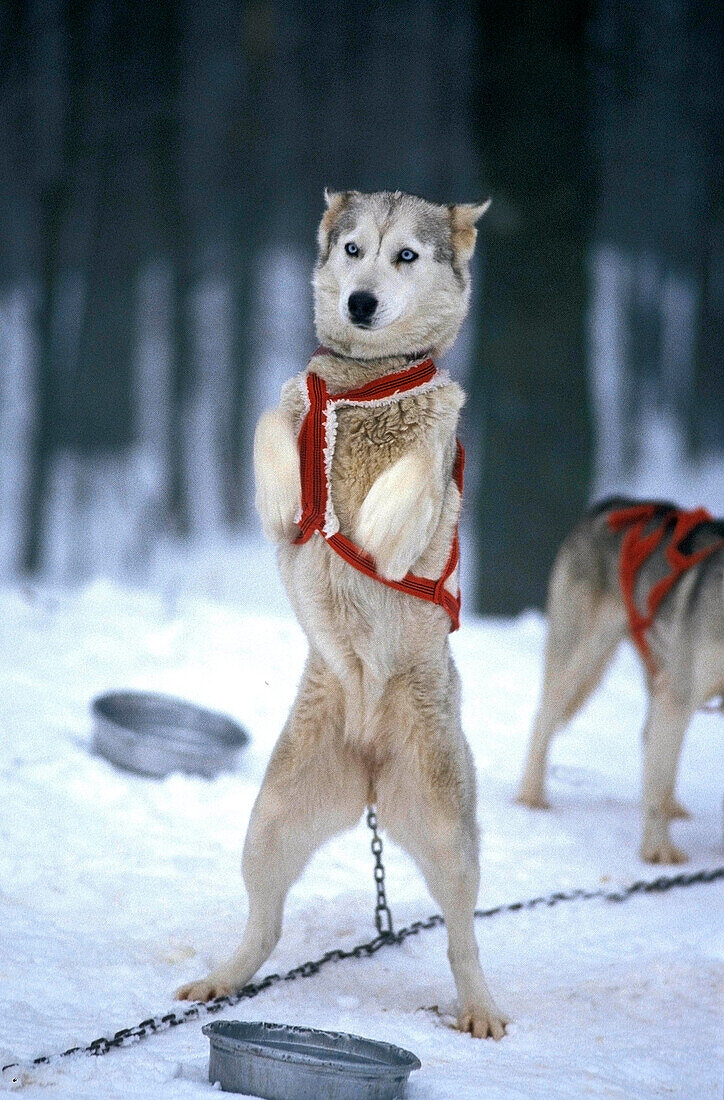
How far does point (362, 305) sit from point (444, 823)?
125cm

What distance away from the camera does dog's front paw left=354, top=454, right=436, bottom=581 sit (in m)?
2.54

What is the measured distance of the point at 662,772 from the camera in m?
4.62

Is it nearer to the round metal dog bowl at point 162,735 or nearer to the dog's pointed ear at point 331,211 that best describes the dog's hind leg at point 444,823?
the dog's pointed ear at point 331,211

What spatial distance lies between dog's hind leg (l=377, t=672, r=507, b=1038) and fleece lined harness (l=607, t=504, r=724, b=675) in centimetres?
235

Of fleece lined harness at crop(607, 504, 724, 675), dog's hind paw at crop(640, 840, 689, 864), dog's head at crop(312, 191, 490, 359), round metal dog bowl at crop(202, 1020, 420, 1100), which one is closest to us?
round metal dog bowl at crop(202, 1020, 420, 1100)

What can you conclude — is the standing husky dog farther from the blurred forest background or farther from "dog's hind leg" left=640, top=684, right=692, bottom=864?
the blurred forest background

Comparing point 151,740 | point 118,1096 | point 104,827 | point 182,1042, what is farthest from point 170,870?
point 118,1096

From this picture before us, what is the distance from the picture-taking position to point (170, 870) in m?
3.76

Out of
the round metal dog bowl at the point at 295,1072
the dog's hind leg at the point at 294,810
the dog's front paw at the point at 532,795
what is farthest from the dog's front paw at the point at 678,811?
the round metal dog bowl at the point at 295,1072

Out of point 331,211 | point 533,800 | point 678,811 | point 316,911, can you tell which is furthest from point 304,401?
point 678,811

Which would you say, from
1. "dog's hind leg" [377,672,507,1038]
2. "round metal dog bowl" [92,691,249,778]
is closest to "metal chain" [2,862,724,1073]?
"dog's hind leg" [377,672,507,1038]

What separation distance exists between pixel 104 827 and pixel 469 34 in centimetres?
595

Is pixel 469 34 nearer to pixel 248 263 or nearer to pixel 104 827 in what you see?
pixel 248 263

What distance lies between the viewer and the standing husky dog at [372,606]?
2709mm
